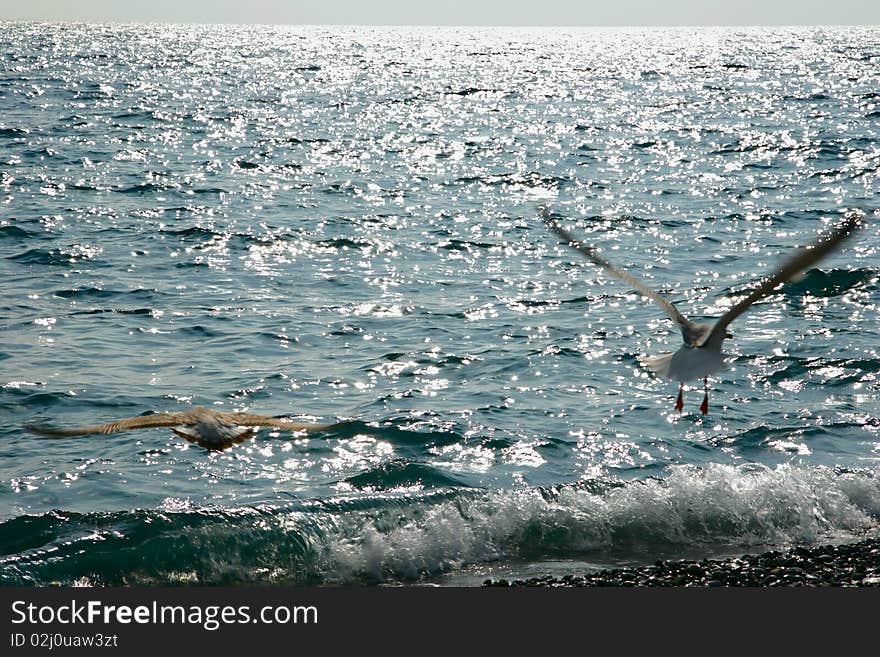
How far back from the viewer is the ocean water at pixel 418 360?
37.6ft

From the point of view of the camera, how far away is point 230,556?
1106 centimetres

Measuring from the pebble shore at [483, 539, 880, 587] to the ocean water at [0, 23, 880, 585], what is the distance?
1.83 ft

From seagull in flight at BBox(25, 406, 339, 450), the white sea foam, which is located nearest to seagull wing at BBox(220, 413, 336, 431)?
seagull in flight at BBox(25, 406, 339, 450)

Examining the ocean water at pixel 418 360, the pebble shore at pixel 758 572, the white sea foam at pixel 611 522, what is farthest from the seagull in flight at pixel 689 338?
the ocean water at pixel 418 360

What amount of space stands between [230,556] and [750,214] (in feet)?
71.0

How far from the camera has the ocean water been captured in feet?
37.6

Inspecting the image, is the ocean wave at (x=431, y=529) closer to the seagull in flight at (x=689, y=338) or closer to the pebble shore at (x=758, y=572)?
the pebble shore at (x=758, y=572)

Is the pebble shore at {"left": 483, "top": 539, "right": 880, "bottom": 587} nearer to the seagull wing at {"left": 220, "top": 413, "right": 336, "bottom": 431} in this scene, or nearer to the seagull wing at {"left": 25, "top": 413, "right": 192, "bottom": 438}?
the seagull wing at {"left": 220, "top": 413, "right": 336, "bottom": 431}

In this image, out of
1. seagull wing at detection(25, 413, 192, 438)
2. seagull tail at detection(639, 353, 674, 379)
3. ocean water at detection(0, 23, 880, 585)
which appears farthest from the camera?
ocean water at detection(0, 23, 880, 585)

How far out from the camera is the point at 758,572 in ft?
33.5

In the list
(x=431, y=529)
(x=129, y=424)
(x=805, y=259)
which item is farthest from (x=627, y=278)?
(x=129, y=424)

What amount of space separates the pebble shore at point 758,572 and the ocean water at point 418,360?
557 millimetres

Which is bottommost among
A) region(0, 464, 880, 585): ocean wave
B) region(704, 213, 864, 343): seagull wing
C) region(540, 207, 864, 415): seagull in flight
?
region(0, 464, 880, 585): ocean wave

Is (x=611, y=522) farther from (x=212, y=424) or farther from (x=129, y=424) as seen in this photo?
(x=129, y=424)
